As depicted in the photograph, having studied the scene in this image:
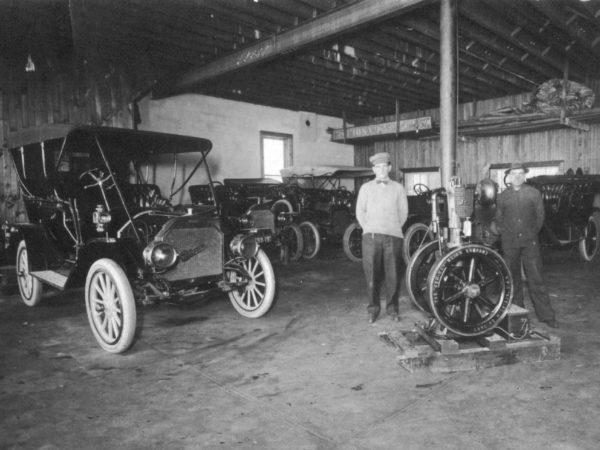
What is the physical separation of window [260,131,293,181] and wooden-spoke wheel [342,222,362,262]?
4.37 metres

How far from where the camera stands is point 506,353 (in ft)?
11.4

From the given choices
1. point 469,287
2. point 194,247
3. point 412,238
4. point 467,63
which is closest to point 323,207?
point 412,238

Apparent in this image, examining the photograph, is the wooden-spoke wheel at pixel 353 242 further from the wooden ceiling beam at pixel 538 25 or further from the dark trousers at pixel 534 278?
the dark trousers at pixel 534 278

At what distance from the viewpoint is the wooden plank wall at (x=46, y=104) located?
791 cm

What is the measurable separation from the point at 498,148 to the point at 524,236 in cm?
934

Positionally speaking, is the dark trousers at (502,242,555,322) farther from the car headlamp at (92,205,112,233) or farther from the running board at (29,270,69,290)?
the running board at (29,270,69,290)

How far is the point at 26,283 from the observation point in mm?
5789

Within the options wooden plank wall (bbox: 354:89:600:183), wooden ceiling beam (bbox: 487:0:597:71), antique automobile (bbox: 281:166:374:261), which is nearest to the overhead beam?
wooden ceiling beam (bbox: 487:0:597:71)

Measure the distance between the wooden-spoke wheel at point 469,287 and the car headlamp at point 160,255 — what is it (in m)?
2.23

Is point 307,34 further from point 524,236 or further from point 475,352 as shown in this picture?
point 475,352

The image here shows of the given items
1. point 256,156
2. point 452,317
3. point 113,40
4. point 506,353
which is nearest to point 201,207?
point 452,317

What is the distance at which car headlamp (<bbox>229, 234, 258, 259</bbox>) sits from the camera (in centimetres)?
476

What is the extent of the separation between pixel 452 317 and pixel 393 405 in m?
1.00

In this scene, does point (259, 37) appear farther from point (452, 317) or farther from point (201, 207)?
point (452, 317)
